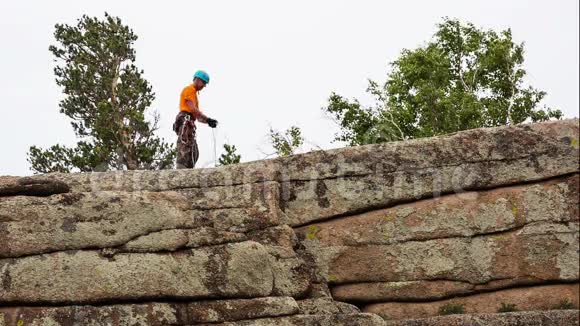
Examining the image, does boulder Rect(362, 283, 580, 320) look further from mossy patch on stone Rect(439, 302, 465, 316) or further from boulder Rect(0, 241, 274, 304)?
boulder Rect(0, 241, 274, 304)

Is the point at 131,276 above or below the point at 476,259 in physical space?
below

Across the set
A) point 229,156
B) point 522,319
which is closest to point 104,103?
point 229,156

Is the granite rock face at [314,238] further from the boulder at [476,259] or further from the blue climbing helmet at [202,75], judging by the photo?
the blue climbing helmet at [202,75]

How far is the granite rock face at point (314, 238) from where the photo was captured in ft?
43.7

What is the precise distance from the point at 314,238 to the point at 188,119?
4.42 m

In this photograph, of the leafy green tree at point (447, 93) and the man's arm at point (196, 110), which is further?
the leafy green tree at point (447, 93)

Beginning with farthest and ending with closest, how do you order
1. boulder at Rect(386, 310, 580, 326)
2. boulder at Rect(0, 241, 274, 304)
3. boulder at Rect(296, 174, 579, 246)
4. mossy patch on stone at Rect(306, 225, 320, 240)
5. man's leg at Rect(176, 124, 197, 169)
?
man's leg at Rect(176, 124, 197, 169), mossy patch on stone at Rect(306, 225, 320, 240), boulder at Rect(296, 174, 579, 246), boulder at Rect(386, 310, 580, 326), boulder at Rect(0, 241, 274, 304)

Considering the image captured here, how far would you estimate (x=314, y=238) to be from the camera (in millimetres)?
15953

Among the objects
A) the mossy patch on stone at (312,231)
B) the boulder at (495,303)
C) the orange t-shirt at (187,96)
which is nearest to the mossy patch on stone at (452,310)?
the boulder at (495,303)

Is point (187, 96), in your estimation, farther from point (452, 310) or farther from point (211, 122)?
point (452, 310)

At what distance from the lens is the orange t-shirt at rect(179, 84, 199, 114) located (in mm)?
18422

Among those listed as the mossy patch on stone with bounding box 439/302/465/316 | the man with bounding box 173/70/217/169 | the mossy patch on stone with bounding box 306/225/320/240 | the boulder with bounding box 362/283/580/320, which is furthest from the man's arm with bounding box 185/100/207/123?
the mossy patch on stone with bounding box 439/302/465/316

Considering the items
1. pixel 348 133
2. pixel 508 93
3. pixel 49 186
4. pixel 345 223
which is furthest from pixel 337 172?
pixel 508 93

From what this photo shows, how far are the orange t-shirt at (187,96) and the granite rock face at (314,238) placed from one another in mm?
2668
